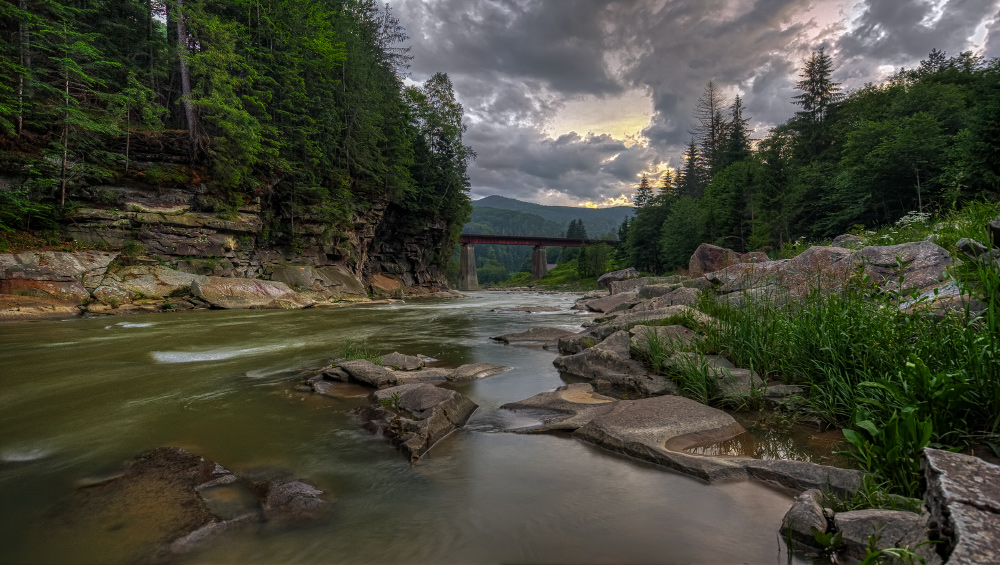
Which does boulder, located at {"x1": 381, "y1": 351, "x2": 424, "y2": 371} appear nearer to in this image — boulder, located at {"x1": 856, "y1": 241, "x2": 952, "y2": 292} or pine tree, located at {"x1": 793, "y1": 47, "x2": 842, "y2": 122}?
boulder, located at {"x1": 856, "y1": 241, "x2": 952, "y2": 292}

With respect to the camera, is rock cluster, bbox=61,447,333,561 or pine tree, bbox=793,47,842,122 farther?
pine tree, bbox=793,47,842,122

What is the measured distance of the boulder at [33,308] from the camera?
539 inches

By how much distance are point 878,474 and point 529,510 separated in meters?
2.24

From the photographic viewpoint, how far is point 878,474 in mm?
2553

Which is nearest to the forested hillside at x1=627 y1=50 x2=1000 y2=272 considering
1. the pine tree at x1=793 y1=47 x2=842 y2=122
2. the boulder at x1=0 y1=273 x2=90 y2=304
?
the pine tree at x1=793 y1=47 x2=842 y2=122

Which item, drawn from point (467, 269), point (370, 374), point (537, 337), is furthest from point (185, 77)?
point (467, 269)

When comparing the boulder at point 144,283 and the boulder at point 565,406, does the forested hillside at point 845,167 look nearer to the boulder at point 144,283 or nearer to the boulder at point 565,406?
the boulder at point 565,406

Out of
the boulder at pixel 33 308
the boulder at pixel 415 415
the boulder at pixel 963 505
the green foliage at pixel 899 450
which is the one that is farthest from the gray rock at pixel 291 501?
the boulder at pixel 33 308

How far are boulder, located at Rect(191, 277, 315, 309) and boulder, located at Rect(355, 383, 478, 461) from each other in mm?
17764

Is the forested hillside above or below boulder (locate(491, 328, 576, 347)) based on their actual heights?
above

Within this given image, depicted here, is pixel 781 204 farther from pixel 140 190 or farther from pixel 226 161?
pixel 140 190


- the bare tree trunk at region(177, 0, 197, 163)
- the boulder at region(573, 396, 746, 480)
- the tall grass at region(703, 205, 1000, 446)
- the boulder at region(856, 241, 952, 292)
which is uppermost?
the bare tree trunk at region(177, 0, 197, 163)

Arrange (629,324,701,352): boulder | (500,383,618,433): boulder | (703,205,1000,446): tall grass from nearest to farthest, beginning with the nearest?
(703,205,1000,446): tall grass, (500,383,618,433): boulder, (629,324,701,352): boulder

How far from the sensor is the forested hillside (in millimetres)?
21672
